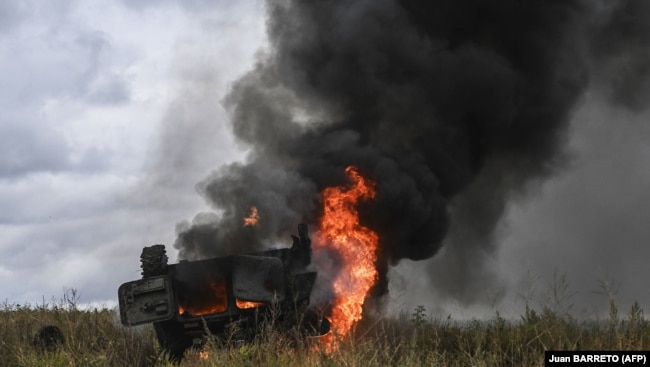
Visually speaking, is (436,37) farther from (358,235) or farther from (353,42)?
(358,235)

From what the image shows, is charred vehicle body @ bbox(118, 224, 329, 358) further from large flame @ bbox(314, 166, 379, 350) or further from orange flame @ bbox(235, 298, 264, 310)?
large flame @ bbox(314, 166, 379, 350)

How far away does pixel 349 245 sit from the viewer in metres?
16.8

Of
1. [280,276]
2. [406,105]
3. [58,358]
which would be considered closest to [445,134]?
[406,105]

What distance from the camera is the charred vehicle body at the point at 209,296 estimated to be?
44.0 feet

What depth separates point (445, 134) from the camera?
69.1ft

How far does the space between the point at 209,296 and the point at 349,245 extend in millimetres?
4336

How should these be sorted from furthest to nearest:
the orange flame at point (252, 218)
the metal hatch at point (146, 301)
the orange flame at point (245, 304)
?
the orange flame at point (252, 218), the orange flame at point (245, 304), the metal hatch at point (146, 301)

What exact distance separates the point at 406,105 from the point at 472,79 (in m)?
2.53

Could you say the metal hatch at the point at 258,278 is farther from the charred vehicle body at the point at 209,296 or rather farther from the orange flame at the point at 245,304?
the orange flame at the point at 245,304

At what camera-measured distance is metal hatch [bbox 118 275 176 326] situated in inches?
526

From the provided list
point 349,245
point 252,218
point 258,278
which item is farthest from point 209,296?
point 349,245

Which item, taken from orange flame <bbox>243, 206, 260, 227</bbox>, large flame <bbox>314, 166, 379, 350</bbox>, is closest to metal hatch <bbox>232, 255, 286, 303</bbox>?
large flame <bbox>314, 166, 379, 350</bbox>

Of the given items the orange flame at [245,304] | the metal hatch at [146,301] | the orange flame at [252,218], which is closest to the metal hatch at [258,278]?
the orange flame at [245,304]

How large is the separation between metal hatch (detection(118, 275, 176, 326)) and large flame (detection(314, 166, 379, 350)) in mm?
3924
